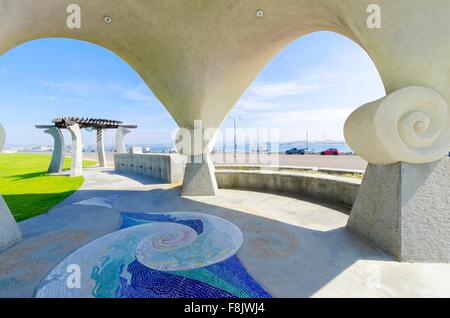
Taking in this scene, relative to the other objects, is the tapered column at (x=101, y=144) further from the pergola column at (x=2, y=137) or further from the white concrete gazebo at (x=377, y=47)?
the pergola column at (x=2, y=137)

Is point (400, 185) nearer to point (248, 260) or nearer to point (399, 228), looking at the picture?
point (399, 228)

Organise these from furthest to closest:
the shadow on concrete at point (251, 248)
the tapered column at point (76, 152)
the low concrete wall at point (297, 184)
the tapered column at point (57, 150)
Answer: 1. the tapered column at point (57, 150)
2. the tapered column at point (76, 152)
3. the low concrete wall at point (297, 184)
4. the shadow on concrete at point (251, 248)

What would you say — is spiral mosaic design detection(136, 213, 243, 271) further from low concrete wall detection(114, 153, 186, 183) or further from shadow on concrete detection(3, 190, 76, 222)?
low concrete wall detection(114, 153, 186, 183)

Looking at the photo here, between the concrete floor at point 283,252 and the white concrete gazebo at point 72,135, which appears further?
the white concrete gazebo at point 72,135

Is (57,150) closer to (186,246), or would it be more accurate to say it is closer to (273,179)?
(273,179)

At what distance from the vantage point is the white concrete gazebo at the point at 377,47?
384cm

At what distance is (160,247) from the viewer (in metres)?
4.46

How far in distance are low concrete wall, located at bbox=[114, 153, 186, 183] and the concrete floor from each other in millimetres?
5297

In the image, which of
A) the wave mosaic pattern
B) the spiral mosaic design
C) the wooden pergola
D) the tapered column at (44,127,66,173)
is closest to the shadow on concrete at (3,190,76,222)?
the wave mosaic pattern

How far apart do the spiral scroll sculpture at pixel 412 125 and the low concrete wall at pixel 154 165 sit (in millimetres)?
11231

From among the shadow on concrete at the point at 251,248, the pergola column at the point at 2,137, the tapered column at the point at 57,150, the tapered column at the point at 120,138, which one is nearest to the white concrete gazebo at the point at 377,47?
the shadow on concrete at the point at 251,248

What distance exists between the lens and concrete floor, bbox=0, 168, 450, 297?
3.13m

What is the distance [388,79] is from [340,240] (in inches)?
152

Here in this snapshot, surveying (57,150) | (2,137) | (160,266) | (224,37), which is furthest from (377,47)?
(57,150)
